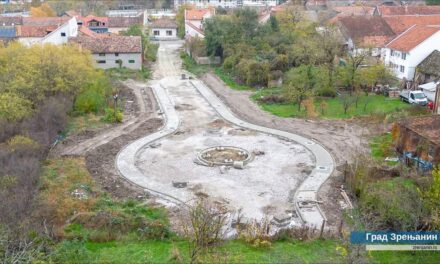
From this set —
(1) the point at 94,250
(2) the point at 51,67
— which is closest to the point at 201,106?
(2) the point at 51,67

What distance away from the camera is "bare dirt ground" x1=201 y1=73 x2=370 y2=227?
22.4 metres

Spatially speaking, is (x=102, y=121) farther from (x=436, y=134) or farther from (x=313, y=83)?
(x=436, y=134)

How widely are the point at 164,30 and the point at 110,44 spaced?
30.8 meters

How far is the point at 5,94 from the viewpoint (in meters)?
28.8

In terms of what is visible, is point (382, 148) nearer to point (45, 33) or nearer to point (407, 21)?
point (407, 21)

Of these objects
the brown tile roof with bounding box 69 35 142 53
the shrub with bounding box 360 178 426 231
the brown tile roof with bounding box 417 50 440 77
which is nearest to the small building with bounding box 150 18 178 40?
the brown tile roof with bounding box 69 35 142 53

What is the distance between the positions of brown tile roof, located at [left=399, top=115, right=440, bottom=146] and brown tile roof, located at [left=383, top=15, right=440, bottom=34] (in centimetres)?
3212

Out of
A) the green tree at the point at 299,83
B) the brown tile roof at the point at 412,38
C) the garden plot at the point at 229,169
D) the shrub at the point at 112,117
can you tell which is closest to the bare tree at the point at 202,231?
the garden plot at the point at 229,169

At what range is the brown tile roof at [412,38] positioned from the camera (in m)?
42.5

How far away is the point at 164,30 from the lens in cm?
8294

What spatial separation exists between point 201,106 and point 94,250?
22.4 m

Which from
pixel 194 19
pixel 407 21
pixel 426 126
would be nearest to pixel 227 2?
pixel 194 19

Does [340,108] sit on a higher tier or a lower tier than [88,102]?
lower

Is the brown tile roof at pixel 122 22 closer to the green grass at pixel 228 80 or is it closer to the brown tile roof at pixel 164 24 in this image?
the brown tile roof at pixel 164 24
